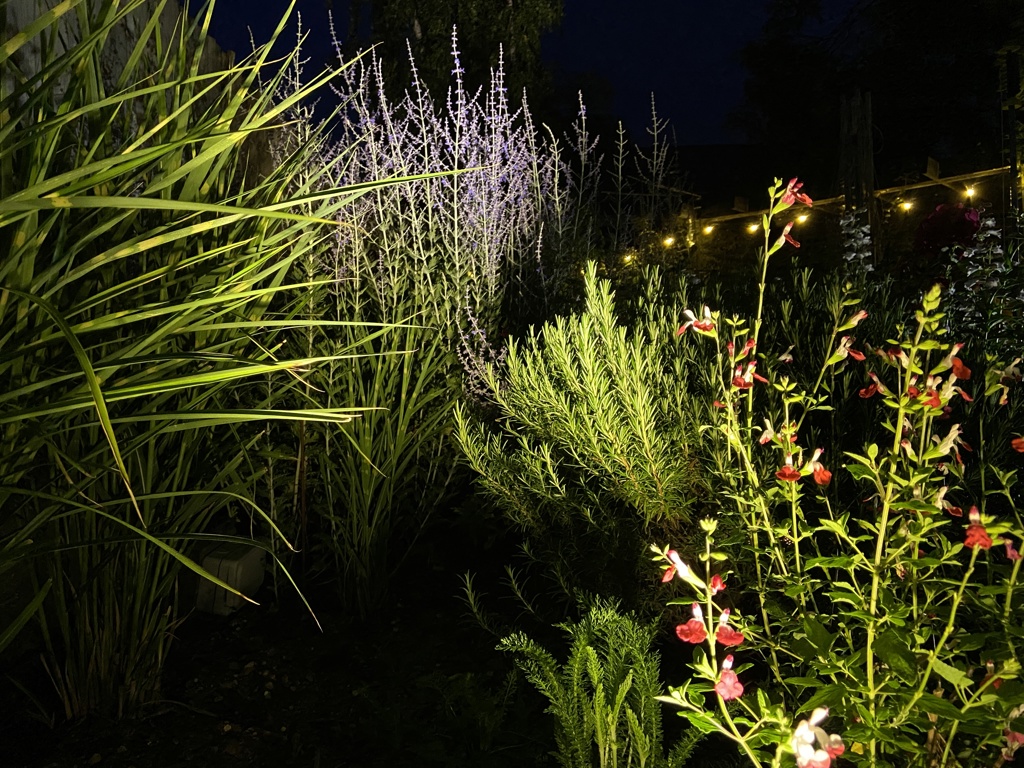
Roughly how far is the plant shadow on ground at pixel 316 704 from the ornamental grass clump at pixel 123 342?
103 millimetres

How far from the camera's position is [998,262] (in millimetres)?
3352

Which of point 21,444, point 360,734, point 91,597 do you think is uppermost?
point 21,444

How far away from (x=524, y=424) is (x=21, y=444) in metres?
1.38

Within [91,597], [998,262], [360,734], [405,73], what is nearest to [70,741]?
[91,597]

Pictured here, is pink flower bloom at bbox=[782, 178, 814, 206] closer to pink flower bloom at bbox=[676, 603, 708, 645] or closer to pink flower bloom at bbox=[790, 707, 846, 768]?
pink flower bloom at bbox=[676, 603, 708, 645]

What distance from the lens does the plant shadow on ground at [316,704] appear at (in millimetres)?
1551

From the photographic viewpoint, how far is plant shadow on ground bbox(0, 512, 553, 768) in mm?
1551

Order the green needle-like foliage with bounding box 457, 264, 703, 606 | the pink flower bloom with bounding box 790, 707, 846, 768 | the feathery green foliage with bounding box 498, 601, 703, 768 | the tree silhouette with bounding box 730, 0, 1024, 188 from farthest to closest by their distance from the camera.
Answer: the tree silhouette with bounding box 730, 0, 1024, 188 < the green needle-like foliage with bounding box 457, 264, 703, 606 < the feathery green foliage with bounding box 498, 601, 703, 768 < the pink flower bloom with bounding box 790, 707, 846, 768

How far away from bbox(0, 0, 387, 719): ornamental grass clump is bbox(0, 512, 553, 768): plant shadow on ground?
0.34ft

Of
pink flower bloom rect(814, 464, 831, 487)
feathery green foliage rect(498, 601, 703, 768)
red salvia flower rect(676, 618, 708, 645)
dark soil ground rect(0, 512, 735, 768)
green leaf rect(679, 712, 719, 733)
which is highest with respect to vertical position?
pink flower bloom rect(814, 464, 831, 487)

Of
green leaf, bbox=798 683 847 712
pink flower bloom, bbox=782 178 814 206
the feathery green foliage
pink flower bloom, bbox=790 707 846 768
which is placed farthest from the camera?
pink flower bloom, bbox=782 178 814 206

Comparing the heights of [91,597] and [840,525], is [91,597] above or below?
below

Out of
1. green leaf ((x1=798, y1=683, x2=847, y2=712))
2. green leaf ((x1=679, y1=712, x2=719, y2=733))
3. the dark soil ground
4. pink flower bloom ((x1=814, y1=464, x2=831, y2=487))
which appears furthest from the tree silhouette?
green leaf ((x1=679, y1=712, x2=719, y2=733))

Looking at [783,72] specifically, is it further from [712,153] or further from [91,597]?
[91,597]
